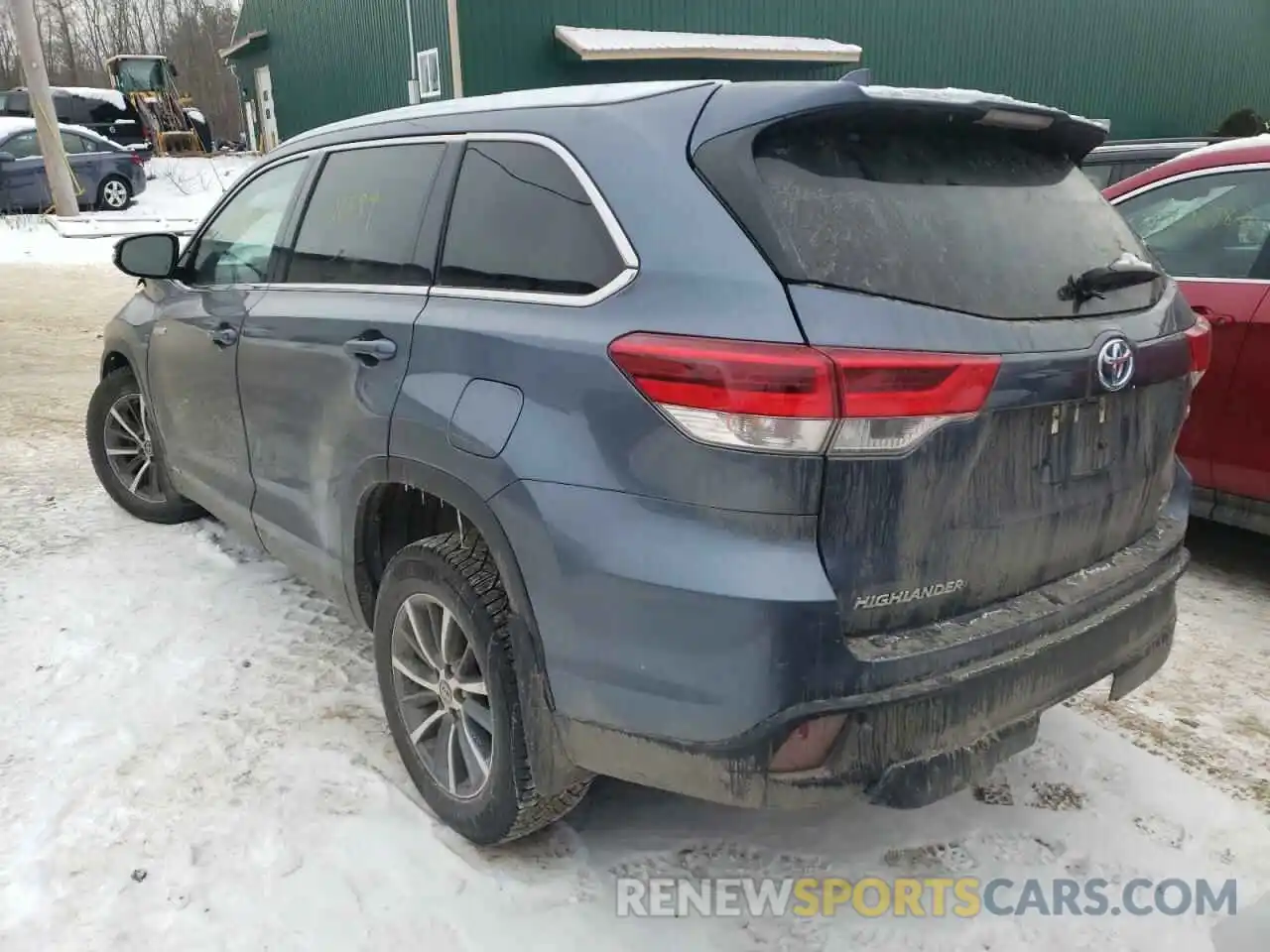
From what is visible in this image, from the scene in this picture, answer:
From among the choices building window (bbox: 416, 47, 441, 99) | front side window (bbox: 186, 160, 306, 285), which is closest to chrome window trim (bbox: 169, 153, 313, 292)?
front side window (bbox: 186, 160, 306, 285)

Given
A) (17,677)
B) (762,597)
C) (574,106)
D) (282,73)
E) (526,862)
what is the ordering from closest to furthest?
(762,597)
(574,106)
(526,862)
(17,677)
(282,73)

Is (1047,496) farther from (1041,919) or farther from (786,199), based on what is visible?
(1041,919)

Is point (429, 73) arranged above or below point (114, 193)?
above

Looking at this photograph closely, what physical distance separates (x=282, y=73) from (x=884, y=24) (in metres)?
15.0

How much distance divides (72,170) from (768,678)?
2054 cm

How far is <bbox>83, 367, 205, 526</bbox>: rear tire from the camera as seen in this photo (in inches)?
182

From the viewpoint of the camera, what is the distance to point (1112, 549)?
2.44m

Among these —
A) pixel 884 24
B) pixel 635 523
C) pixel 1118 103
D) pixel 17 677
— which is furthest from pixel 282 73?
pixel 635 523

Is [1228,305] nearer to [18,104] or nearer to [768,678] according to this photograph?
[768,678]

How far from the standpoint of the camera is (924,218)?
212 cm

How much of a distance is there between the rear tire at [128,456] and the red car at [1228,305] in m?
4.33

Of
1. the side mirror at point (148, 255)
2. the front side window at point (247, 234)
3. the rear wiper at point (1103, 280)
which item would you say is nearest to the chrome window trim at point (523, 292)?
the front side window at point (247, 234)

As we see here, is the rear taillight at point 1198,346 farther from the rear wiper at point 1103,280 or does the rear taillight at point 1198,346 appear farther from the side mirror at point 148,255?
the side mirror at point 148,255

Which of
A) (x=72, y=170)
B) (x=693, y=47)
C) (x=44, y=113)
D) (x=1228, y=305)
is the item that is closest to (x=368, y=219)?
(x=1228, y=305)
